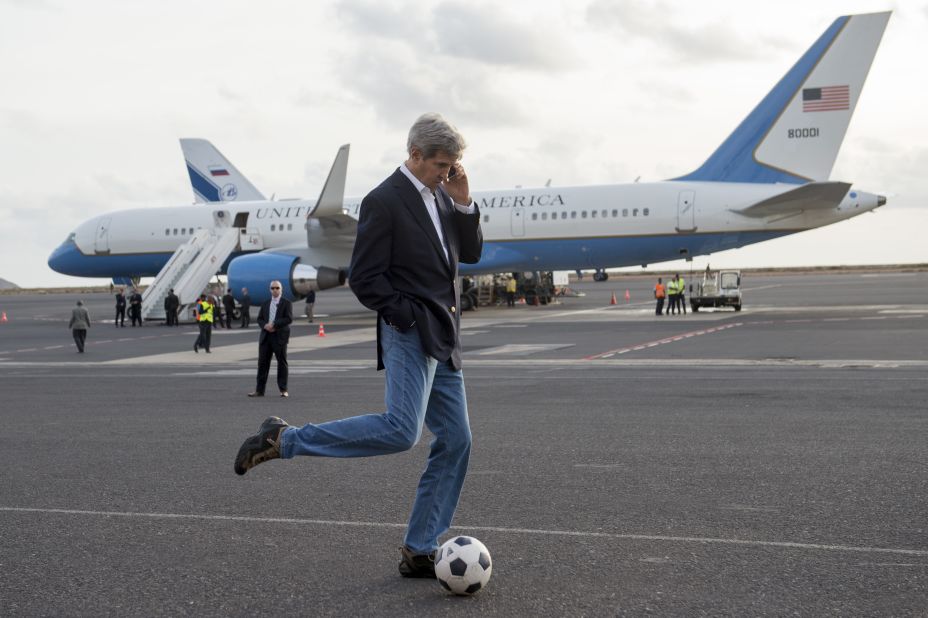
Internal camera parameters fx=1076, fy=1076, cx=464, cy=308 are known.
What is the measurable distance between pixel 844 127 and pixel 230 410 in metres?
25.8

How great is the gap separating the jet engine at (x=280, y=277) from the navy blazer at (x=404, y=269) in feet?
98.5

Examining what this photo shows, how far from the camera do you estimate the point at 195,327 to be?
36031 millimetres

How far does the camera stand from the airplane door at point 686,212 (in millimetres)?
34406

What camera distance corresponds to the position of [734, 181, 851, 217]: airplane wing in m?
30.7

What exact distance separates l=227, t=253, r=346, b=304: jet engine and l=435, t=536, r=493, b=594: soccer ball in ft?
99.5

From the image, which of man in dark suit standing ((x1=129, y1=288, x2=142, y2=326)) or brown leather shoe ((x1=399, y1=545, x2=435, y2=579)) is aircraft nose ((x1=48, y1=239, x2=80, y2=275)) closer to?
man in dark suit standing ((x1=129, y1=288, x2=142, y2=326))

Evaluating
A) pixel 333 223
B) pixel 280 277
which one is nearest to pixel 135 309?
pixel 280 277

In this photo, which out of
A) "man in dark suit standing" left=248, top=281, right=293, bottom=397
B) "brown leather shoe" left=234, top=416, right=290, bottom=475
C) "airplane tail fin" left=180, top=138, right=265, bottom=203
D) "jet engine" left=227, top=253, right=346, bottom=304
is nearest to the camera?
"brown leather shoe" left=234, top=416, right=290, bottom=475

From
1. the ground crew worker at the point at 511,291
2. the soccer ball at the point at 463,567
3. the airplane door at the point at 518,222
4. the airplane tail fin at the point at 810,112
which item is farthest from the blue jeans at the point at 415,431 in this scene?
the ground crew worker at the point at 511,291

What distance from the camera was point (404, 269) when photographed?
5211mm

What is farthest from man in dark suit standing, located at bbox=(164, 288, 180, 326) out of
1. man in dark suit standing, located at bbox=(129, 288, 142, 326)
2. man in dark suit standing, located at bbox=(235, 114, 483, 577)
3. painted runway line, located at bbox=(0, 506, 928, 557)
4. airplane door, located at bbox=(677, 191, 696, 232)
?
man in dark suit standing, located at bbox=(235, 114, 483, 577)

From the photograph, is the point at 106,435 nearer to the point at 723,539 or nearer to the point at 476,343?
the point at 723,539

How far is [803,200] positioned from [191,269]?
20.9 m

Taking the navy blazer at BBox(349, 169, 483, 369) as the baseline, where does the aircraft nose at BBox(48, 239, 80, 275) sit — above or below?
above
